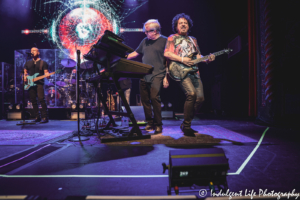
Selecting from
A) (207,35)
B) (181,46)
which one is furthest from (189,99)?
(207,35)

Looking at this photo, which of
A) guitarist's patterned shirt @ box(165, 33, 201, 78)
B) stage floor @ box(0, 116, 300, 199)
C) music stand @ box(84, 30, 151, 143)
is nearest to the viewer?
stage floor @ box(0, 116, 300, 199)

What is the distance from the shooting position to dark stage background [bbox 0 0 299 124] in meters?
6.18

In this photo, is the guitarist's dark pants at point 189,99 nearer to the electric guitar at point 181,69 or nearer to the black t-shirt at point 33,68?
the electric guitar at point 181,69

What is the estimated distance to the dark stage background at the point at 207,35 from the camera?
6180 mm

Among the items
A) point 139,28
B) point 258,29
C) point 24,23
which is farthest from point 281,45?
point 24,23

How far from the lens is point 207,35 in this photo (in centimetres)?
767

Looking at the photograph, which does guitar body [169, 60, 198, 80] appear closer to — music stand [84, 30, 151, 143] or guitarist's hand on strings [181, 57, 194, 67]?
guitarist's hand on strings [181, 57, 194, 67]

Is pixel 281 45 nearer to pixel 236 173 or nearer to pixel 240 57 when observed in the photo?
pixel 240 57

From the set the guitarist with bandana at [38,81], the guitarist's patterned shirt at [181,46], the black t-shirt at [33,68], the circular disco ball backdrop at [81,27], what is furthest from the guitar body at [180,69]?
the circular disco ball backdrop at [81,27]

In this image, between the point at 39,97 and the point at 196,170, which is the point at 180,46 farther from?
the point at 39,97

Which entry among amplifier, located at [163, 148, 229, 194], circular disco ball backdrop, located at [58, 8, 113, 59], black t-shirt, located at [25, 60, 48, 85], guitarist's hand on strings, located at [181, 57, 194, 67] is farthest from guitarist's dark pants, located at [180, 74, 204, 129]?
circular disco ball backdrop, located at [58, 8, 113, 59]

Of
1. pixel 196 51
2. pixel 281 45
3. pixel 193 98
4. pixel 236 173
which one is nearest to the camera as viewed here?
pixel 236 173

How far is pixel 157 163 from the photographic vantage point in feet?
4.85

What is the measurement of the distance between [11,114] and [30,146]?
192 inches
